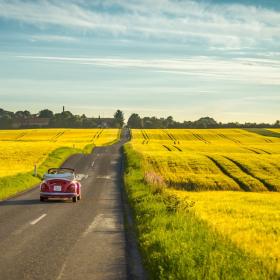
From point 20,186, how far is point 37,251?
63.7ft

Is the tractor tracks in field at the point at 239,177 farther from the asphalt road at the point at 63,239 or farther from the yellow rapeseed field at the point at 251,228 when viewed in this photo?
the asphalt road at the point at 63,239

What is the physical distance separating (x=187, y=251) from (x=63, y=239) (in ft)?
14.4

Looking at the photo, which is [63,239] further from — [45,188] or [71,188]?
[45,188]

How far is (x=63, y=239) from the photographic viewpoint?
12961mm

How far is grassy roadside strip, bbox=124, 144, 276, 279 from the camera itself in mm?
8000

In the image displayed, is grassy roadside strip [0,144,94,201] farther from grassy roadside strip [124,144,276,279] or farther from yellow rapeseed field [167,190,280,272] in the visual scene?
grassy roadside strip [124,144,276,279]

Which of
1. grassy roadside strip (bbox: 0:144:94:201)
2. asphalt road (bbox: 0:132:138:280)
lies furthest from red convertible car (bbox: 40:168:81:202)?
grassy roadside strip (bbox: 0:144:94:201)

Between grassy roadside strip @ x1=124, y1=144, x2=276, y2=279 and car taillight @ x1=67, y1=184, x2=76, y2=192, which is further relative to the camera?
car taillight @ x1=67, y1=184, x2=76, y2=192

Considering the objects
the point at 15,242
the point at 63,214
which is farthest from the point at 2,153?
the point at 15,242

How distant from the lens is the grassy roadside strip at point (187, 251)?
800 centimetres

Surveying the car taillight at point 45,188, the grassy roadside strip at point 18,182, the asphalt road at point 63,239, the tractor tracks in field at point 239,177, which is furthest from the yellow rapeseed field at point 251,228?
the tractor tracks in field at point 239,177

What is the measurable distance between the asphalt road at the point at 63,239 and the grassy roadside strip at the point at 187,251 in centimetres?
64

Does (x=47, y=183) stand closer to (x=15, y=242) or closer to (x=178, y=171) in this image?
(x=15, y=242)

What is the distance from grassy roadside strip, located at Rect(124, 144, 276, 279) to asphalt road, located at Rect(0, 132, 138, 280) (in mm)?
644
